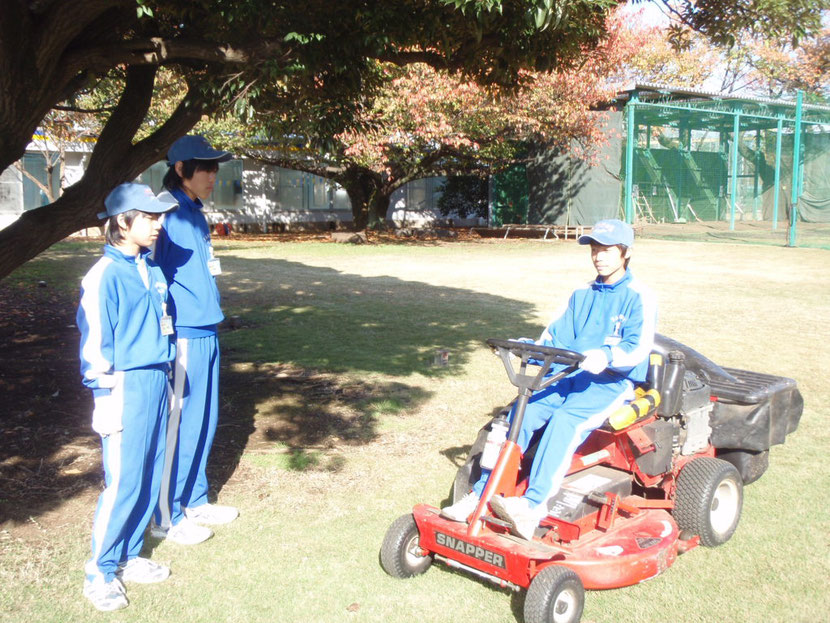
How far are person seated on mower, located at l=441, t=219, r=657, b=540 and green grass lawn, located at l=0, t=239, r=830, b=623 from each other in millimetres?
472

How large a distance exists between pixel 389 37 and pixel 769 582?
4.14m

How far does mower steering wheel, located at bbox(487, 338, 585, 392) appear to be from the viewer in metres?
3.65

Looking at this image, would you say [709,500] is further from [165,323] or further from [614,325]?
[165,323]

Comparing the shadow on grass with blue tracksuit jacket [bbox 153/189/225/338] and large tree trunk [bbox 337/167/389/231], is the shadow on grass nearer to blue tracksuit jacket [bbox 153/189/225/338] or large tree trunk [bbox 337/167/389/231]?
blue tracksuit jacket [bbox 153/189/225/338]

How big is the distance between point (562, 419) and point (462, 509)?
64 cm

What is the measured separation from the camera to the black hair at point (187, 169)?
4.29 meters

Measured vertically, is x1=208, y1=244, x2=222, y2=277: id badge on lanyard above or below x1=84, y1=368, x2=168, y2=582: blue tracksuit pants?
above

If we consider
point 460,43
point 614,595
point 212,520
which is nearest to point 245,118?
point 460,43

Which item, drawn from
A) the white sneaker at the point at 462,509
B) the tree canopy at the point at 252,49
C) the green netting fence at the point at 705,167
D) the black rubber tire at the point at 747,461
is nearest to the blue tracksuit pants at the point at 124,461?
the white sneaker at the point at 462,509

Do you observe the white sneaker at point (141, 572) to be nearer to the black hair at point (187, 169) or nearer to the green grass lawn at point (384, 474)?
the green grass lawn at point (384, 474)

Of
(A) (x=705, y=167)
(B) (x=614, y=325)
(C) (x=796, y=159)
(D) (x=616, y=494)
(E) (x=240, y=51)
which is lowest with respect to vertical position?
(D) (x=616, y=494)

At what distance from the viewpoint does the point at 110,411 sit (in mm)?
3465

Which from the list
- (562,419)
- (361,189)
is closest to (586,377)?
(562,419)

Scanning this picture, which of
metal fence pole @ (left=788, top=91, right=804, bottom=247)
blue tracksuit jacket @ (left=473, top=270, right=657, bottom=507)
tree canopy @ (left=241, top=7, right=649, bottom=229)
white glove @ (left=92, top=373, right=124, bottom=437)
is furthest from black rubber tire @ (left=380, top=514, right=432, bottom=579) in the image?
metal fence pole @ (left=788, top=91, right=804, bottom=247)
